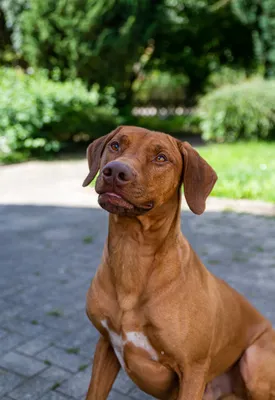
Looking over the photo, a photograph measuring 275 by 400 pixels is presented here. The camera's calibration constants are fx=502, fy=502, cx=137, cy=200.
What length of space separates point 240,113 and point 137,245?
40.5 feet

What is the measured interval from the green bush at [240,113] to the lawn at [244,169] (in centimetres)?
53

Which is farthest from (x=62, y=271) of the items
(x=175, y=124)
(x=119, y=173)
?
(x=175, y=124)

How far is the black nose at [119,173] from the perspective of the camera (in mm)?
2113

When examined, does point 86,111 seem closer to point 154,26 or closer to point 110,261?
point 154,26

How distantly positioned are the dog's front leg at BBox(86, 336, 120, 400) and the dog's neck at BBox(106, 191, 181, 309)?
41cm

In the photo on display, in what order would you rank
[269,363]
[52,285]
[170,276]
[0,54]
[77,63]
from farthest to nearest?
[0,54], [77,63], [52,285], [269,363], [170,276]

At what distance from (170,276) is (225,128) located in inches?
505

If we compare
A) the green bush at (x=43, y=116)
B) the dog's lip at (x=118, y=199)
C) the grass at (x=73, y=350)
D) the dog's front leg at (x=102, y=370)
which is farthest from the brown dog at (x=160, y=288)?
the green bush at (x=43, y=116)

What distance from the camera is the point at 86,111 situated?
46.5ft

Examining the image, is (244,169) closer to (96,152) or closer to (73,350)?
(73,350)

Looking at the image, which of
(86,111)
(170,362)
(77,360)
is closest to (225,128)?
(86,111)

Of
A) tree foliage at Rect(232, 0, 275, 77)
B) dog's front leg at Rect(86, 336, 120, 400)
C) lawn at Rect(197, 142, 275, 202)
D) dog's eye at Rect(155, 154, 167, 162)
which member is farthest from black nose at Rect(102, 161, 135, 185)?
tree foliage at Rect(232, 0, 275, 77)

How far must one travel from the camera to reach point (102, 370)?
2.65 m

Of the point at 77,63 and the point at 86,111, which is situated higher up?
the point at 77,63
